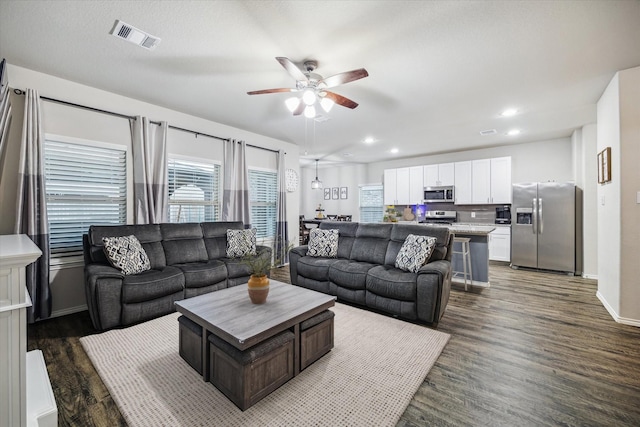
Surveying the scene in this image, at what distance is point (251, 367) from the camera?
67.1 inches

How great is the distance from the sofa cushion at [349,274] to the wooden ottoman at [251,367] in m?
1.49

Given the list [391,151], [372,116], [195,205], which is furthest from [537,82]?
[195,205]

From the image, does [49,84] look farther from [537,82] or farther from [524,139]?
[524,139]

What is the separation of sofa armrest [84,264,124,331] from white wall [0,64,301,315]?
816 millimetres

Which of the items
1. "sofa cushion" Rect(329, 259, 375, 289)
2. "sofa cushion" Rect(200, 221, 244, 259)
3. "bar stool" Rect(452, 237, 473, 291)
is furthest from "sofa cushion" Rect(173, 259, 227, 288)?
"bar stool" Rect(452, 237, 473, 291)

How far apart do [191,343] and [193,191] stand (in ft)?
9.96

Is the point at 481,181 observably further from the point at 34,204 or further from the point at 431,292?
the point at 34,204

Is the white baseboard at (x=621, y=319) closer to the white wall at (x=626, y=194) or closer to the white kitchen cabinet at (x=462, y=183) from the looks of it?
the white wall at (x=626, y=194)

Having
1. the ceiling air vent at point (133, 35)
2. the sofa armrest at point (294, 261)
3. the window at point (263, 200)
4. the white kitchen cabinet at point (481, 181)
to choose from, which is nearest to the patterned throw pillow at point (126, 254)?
the sofa armrest at point (294, 261)

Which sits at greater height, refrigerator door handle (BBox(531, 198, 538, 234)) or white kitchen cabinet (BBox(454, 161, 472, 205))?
white kitchen cabinet (BBox(454, 161, 472, 205))

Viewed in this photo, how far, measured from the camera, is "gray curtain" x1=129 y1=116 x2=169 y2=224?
3.77m

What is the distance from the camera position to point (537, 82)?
3.13 metres

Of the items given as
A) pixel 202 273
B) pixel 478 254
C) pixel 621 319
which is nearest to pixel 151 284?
pixel 202 273

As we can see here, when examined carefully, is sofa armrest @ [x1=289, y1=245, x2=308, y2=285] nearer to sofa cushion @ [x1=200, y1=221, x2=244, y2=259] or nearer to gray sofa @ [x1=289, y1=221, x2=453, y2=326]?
gray sofa @ [x1=289, y1=221, x2=453, y2=326]
